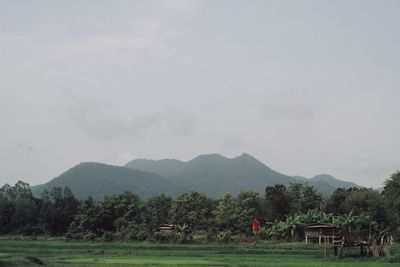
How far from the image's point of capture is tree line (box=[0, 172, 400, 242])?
6006 cm

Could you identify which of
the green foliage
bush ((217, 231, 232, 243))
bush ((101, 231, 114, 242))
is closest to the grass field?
bush ((217, 231, 232, 243))

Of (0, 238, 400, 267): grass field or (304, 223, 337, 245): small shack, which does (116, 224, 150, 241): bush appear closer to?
(0, 238, 400, 267): grass field

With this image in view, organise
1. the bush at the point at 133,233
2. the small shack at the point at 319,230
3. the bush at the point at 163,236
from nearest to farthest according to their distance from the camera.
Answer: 1. the small shack at the point at 319,230
2. the bush at the point at 163,236
3. the bush at the point at 133,233

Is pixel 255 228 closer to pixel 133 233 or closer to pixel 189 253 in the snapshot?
pixel 133 233

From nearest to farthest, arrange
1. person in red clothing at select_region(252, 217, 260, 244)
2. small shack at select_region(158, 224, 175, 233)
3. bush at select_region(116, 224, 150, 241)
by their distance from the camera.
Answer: bush at select_region(116, 224, 150, 241) → person in red clothing at select_region(252, 217, 260, 244) → small shack at select_region(158, 224, 175, 233)

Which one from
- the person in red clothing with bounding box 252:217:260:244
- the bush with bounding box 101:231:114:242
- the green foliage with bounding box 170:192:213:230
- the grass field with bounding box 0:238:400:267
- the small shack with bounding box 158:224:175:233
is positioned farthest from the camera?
A: the green foliage with bounding box 170:192:213:230

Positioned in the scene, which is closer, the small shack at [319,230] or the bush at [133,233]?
the small shack at [319,230]

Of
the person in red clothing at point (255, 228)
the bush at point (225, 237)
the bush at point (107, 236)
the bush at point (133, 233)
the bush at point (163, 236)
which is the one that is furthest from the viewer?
the person in red clothing at point (255, 228)

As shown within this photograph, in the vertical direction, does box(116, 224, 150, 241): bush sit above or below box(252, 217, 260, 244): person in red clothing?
below

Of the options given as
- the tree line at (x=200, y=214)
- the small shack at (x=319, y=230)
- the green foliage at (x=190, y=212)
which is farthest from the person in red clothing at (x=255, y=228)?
the green foliage at (x=190, y=212)

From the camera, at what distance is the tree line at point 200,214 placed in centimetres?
6006

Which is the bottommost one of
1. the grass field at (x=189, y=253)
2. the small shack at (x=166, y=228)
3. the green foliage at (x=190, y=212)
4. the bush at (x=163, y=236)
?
the grass field at (x=189, y=253)

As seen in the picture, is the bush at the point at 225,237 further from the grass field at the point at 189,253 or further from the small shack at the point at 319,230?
the small shack at the point at 319,230

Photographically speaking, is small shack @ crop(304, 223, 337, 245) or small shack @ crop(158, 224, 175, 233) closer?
small shack @ crop(304, 223, 337, 245)
